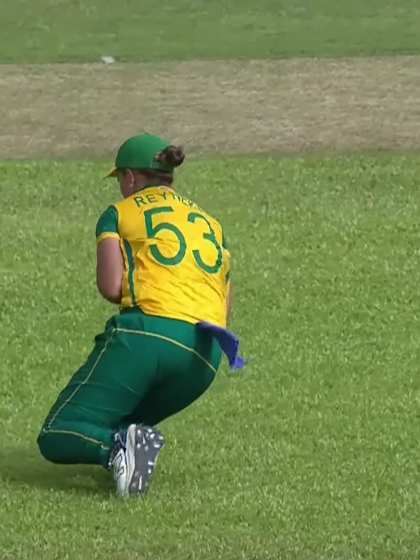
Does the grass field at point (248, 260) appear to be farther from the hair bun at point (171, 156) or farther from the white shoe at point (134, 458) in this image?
the hair bun at point (171, 156)

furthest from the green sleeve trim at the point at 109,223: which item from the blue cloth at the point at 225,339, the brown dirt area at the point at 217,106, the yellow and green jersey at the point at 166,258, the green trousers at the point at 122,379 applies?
the brown dirt area at the point at 217,106

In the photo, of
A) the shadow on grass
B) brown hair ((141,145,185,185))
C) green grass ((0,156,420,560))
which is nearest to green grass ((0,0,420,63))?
green grass ((0,156,420,560))

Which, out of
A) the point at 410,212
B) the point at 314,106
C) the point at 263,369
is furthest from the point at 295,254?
the point at 314,106

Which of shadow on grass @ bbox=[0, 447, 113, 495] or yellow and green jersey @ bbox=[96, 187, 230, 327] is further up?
yellow and green jersey @ bbox=[96, 187, 230, 327]

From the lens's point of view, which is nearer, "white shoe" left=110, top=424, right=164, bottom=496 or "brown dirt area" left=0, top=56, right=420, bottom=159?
"white shoe" left=110, top=424, right=164, bottom=496

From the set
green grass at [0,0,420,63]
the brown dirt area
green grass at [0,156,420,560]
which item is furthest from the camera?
green grass at [0,0,420,63]

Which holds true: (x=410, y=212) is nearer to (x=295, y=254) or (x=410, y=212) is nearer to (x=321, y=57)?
(x=295, y=254)

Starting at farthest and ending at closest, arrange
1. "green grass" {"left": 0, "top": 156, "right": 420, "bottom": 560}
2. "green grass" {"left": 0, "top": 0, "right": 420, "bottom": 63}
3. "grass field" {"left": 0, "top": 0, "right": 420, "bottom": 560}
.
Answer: "green grass" {"left": 0, "top": 0, "right": 420, "bottom": 63} → "grass field" {"left": 0, "top": 0, "right": 420, "bottom": 560} → "green grass" {"left": 0, "top": 156, "right": 420, "bottom": 560}

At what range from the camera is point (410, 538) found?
6.48 meters

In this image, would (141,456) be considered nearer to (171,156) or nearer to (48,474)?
(48,474)

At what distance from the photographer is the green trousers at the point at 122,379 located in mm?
6980

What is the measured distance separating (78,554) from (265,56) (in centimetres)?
1167

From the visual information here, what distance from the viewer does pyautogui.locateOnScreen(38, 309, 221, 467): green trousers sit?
698 cm

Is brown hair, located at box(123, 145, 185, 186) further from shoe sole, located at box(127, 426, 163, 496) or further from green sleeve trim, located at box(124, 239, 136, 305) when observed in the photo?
shoe sole, located at box(127, 426, 163, 496)
